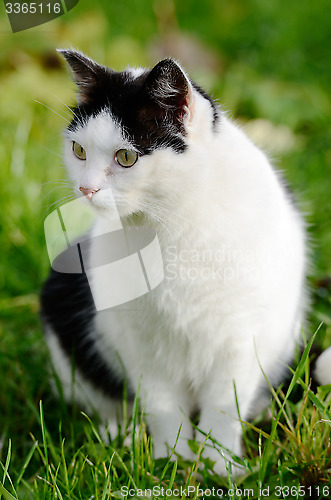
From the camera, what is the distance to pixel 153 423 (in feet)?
4.47

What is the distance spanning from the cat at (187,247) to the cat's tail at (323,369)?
0.10 m

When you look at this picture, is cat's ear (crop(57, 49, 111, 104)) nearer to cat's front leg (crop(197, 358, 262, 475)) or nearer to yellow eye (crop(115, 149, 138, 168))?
yellow eye (crop(115, 149, 138, 168))

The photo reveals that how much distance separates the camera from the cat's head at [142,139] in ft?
3.34

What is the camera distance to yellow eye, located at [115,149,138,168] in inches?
40.4

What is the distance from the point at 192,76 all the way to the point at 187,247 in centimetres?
98

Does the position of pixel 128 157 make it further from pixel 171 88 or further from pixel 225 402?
pixel 225 402

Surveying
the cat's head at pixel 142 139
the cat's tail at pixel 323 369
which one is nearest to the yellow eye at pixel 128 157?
the cat's head at pixel 142 139

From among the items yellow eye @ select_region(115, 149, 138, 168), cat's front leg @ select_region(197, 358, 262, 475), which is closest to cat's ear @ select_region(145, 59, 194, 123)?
yellow eye @ select_region(115, 149, 138, 168)

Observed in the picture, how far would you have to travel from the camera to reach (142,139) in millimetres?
1046

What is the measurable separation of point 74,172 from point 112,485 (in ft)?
2.15

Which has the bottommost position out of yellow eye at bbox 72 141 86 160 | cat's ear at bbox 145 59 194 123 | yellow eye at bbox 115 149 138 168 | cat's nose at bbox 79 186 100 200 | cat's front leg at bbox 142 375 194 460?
cat's front leg at bbox 142 375 194 460

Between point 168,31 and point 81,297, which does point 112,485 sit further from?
point 168,31

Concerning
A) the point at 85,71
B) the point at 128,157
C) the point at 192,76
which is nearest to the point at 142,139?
the point at 128,157

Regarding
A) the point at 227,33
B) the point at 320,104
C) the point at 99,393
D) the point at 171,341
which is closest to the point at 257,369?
the point at 171,341
